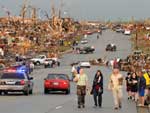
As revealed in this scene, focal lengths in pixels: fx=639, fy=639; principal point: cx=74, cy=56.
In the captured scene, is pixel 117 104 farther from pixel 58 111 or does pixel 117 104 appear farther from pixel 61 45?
pixel 61 45

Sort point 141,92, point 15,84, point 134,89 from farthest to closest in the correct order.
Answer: point 15,84, point 134,89, point 141,92

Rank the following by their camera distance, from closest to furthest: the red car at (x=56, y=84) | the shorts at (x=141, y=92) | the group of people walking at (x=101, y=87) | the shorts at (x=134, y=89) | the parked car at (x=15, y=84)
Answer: the group of people walking at (x=101, y=87)
the shorts at (x=141, y=92)
the shorts at (x=134, y=89)
the parked car at (x=15, y=84)
the red car at (x=56, y=84)

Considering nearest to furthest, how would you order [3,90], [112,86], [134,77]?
[112,86], [134,77], [3,90]

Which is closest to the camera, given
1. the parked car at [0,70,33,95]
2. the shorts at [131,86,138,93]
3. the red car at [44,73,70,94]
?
the shorts at [131,86,138,93]

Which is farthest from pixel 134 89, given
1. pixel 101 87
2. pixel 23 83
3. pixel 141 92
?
pixel 23 83

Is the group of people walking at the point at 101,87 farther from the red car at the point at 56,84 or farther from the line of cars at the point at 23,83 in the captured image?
the red car at the point at 56,84

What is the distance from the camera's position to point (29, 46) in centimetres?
16838

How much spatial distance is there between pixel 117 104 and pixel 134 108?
860 mm

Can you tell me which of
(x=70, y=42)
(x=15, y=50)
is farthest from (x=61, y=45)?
(x=15, y=50)

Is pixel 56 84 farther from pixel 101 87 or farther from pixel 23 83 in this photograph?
pixel 101 87

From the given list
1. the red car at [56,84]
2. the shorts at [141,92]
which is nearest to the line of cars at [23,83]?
the red car at [56,84]

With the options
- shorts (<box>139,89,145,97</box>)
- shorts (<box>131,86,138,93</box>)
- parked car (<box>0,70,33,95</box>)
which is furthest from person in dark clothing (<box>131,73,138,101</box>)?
parked car (<box>0,70,33,95</box>)

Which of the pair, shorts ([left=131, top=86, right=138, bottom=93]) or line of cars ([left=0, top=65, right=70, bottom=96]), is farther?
line of cars ([left=0, top=65, right=70, bottom=96])

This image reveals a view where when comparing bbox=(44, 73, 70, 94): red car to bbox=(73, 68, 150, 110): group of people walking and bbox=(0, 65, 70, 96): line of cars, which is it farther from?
bbox=(73, 68, 150, 110): group of people walking
